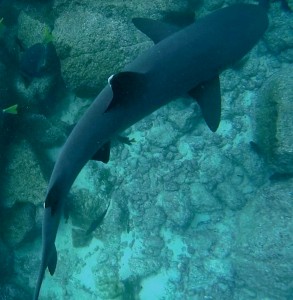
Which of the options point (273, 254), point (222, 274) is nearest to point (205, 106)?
point (273, 254)

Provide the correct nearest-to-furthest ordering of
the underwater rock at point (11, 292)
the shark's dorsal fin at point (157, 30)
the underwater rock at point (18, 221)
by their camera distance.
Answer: the shark's dorsal fin at point (157, 30) < the underwater rock at point (11, 292) < the underwater rock at point (18, 221)

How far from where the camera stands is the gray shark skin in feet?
8.54

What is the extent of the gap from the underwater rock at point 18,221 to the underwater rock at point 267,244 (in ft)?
13.7

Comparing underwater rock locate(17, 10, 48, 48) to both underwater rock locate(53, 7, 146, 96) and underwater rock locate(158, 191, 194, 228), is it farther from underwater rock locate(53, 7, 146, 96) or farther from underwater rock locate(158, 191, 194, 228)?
underwater rock locate(158, 191, 194, 228)

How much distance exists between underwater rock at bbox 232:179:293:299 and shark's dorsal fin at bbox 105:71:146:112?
4639mm

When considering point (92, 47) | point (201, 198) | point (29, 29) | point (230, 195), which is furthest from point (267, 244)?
point (29, 29)

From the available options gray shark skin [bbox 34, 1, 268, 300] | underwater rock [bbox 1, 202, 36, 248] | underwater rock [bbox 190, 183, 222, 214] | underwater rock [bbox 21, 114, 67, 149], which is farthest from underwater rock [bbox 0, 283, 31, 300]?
underwater rock [bbox 190, 183, 222, 214]

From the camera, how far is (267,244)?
6.18 m

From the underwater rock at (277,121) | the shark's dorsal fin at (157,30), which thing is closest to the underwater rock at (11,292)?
the shark's dorsal fin at (157,30)

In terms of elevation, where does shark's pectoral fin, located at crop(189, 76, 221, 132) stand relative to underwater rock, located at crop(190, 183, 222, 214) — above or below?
above

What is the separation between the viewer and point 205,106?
3.39 meters

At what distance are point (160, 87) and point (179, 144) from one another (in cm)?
424

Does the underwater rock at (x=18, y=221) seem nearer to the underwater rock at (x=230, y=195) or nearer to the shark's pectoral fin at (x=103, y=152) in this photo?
the shark's pectoral fin at (x=103, y=152)

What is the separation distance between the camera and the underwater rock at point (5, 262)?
585 centimetres
